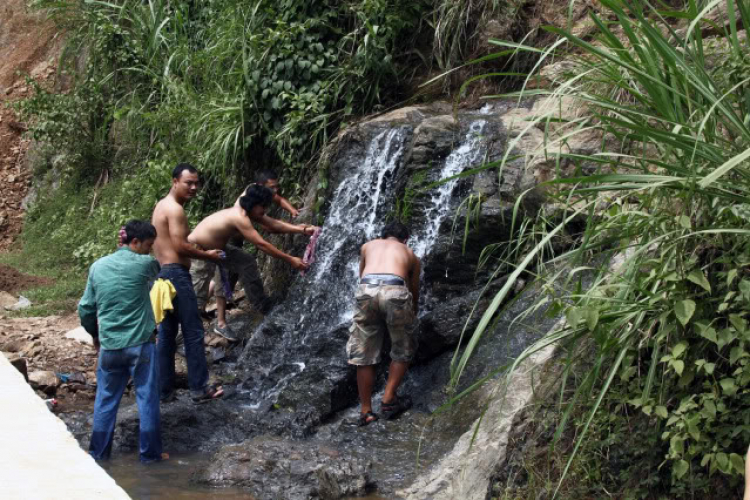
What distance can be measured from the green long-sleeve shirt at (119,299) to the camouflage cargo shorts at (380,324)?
1.55 m

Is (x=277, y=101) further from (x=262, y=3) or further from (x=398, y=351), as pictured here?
(x=398, y=351)

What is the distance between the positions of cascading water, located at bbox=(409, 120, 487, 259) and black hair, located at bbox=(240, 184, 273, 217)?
4.33 feet

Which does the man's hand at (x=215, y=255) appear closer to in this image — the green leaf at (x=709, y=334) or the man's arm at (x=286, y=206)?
the man's arm at (x=286, y=206)

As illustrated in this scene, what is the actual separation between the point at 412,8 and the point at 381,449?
16.7 feet

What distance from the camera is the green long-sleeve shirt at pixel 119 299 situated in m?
5.50

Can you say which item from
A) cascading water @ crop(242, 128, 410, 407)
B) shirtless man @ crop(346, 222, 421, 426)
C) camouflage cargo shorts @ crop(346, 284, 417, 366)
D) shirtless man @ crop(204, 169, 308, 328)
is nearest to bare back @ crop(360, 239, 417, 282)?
shirtless man @ crop(346, 222, 421, 426)

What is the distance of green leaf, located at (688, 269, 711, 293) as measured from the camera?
3.23m

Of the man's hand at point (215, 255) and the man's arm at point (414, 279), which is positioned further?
the man's hand at point (215, 255)

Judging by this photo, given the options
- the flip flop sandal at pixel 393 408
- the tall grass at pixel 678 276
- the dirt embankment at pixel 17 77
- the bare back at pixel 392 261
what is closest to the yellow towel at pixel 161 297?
the bare back at pixel 392 261

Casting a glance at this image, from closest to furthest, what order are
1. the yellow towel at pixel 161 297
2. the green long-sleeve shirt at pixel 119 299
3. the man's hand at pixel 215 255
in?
the green long-sleeve shirt at pixel 119 299 → the yellow towel at pixel 161 297 → the man's hand at pixel 215 255

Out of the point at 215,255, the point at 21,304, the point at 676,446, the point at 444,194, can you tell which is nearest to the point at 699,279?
the point at 676,446

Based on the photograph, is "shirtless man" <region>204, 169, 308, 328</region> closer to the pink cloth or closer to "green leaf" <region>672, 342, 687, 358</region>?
the pink cloth

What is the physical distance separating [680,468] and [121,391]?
12.4 feet

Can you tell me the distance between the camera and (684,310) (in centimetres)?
322
